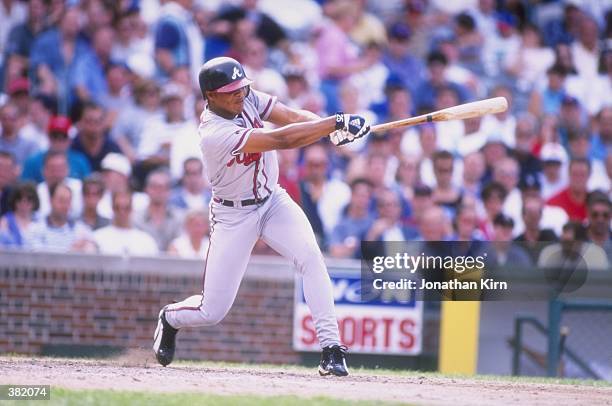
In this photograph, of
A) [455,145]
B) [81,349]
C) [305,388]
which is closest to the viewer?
[305,388]

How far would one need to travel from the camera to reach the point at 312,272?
7.24 meters

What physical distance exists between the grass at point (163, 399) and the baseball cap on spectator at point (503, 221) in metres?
5.32

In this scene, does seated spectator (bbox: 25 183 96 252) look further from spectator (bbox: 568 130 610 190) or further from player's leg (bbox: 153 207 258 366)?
spectator (bbox: 568 130 610 190)

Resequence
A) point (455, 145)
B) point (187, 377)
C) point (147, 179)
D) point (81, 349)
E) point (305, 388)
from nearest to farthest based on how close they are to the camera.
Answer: point (305, 388) → point (187, 377) → point (81, 349) → point (147, 179) → point (455, 145)

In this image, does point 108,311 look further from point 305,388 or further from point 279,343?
point 305,388

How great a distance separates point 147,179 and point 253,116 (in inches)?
173

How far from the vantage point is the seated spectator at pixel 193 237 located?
1090cm

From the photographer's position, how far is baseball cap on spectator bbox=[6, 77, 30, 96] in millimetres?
12371

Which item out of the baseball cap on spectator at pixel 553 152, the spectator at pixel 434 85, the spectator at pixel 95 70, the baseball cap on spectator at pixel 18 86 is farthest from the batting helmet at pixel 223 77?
the spectator at pixel 434 85

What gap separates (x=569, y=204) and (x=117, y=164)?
4.41 meters

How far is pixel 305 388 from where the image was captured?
6727 mm

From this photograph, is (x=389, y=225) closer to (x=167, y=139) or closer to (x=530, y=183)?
(x=530, y=183)

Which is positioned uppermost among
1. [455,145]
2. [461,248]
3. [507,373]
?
[455,145]

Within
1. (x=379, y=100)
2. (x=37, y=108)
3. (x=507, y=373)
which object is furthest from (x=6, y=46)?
(x=507, y=373)
